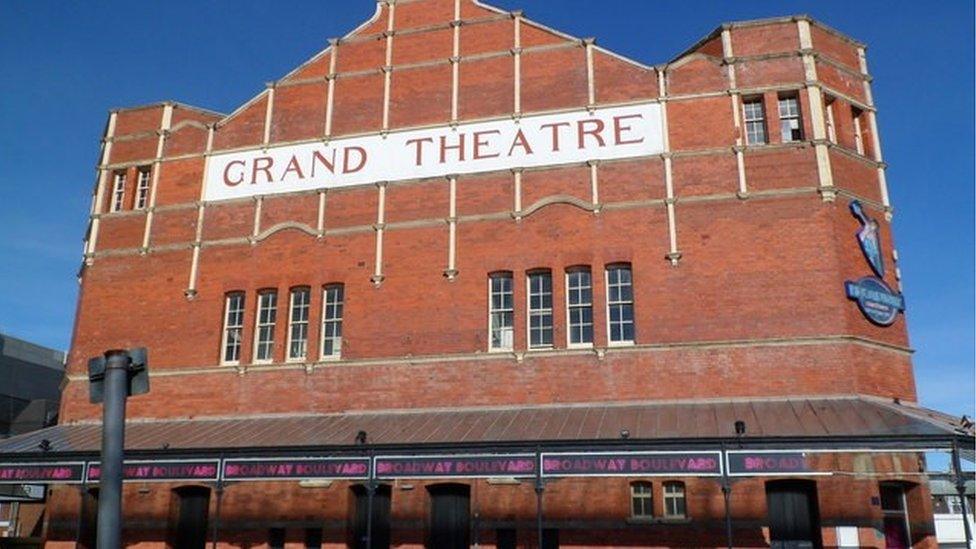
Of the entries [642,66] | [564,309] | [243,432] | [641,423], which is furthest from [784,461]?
[243,432]

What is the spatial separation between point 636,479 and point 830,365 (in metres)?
4.93

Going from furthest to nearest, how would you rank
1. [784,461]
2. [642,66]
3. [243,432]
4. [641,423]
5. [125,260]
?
[125,260] → [642,66] → [243,432] → [641,423] → [784,461]

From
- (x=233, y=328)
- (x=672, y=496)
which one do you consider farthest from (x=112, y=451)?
(x=233, y=328)

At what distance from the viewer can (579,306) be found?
20.3 meters

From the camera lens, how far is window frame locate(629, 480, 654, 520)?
17.7m

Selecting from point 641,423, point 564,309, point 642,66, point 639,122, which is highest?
point 642,66

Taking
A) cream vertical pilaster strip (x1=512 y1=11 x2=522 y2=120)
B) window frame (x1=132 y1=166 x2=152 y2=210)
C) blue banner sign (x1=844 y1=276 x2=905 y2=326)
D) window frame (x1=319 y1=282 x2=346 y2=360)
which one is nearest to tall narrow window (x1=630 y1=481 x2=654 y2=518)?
blue banner sign (x1=844 y1=276 x2=905 y2=326)

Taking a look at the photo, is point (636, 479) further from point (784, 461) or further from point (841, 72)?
point (841, 72)

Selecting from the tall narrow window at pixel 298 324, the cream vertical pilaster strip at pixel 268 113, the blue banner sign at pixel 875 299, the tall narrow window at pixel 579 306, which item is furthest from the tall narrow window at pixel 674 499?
the cream vertical pilaster strip at pixel 268 113

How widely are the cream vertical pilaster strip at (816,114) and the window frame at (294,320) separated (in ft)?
43.9

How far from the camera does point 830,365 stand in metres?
17.9

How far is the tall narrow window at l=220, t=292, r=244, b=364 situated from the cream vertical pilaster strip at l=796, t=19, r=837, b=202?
1555 cm

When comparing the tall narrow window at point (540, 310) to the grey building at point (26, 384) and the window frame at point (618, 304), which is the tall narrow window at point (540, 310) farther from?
the grey building at point (26, 384)

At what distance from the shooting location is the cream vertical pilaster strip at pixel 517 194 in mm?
21078
